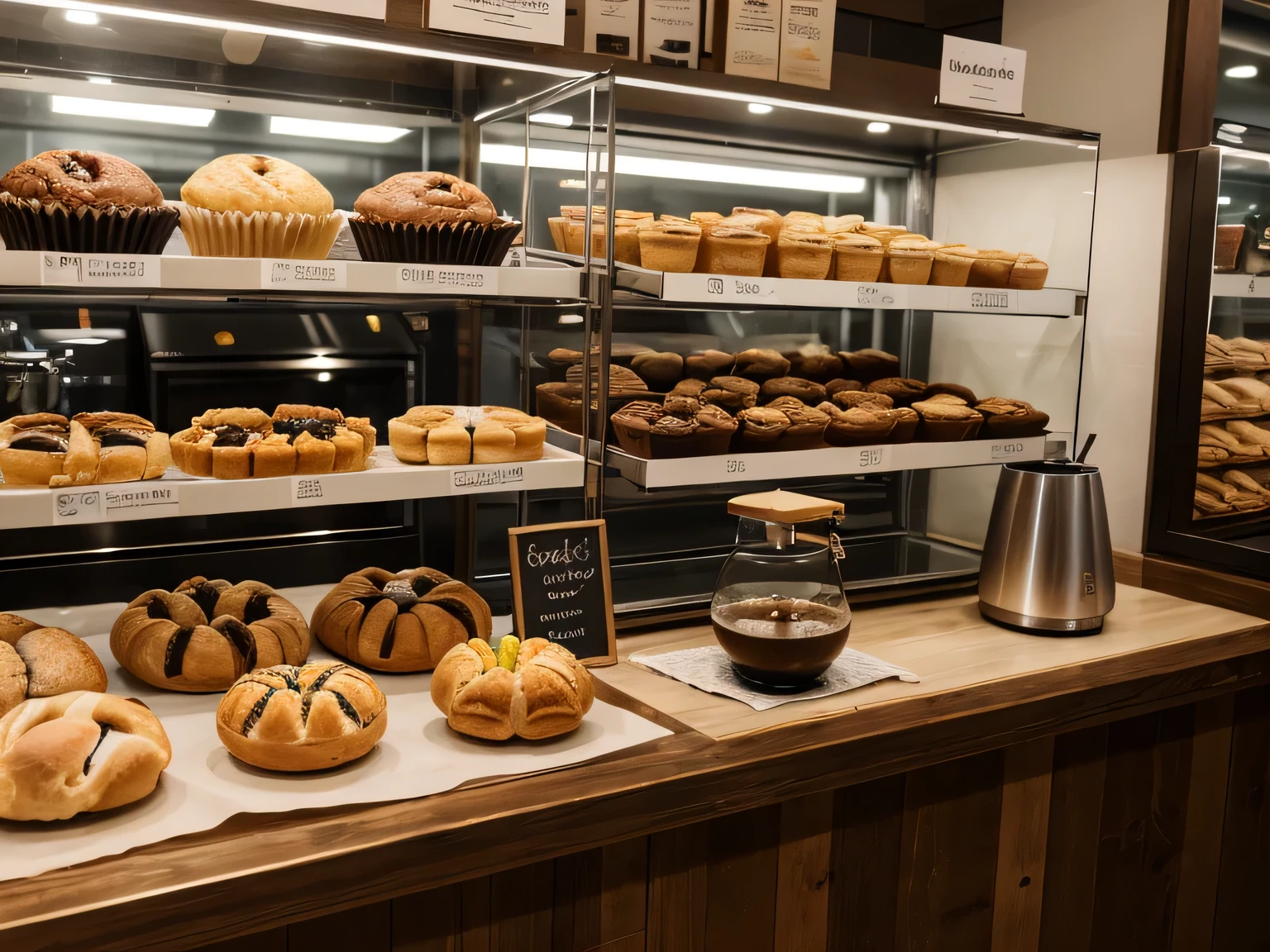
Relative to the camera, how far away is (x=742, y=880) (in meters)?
1.74

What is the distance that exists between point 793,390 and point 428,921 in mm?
1454

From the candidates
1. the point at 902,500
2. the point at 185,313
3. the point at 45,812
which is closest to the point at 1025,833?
the point at 902,500

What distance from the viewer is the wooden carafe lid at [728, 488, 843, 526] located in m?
1.87

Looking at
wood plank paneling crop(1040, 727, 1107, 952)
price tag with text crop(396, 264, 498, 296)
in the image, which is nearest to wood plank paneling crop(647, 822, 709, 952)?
wood plank paneling crop(1040, 727, 1107, 952)

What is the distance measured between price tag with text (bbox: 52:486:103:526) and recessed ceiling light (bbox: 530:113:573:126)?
1067 mm

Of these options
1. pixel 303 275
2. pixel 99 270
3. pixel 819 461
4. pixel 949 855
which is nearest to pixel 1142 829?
pixel 949 855

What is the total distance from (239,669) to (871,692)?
1.11 metres

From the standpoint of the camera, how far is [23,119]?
2.08m

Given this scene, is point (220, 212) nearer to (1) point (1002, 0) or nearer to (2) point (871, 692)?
(2) point (871, 692)

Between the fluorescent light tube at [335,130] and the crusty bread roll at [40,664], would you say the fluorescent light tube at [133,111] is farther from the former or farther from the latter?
the crusty bread roll at [40,664]

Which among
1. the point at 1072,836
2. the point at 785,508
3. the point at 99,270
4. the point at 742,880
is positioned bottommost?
the point at 1072,836

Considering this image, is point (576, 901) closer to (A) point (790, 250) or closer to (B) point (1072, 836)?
(B) point (1072, 836)

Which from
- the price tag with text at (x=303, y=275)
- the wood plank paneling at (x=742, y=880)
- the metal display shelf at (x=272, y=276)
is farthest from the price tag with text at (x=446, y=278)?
the wood plank paneling at (x=742, y=880)

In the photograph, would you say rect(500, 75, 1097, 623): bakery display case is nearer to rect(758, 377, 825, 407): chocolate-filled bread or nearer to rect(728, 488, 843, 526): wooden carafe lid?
rect(758, 377, 825, 407): chocolate-filled bread
